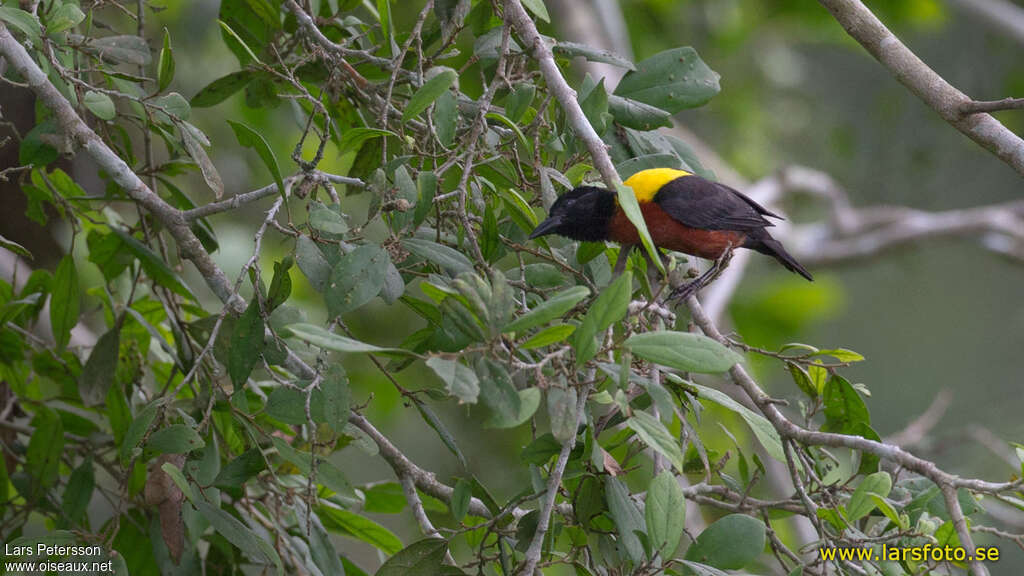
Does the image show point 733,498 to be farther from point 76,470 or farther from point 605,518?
point 76,470

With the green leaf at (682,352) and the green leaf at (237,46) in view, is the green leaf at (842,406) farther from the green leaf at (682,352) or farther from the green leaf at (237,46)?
the green leaf at (237,46)

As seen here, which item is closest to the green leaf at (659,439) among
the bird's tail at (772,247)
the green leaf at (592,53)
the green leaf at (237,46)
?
the green leaf at (592,53)

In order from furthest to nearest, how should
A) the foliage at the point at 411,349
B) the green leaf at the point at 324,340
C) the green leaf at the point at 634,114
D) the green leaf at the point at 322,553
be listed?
the green leaf at the point at 634,114
the green leaf at the point at 322,553
the foliage at the point at 411,349
the green leaf at the point at 324,340

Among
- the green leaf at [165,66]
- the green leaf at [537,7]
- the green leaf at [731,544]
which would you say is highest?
the green leaf at [165,66]

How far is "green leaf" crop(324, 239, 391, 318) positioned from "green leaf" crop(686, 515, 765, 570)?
702 millimetres

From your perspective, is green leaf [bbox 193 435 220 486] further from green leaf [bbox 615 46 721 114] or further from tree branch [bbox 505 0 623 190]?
green leaf [bbox 615 46 721 114]

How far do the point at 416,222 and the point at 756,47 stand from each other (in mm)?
5903

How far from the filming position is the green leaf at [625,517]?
1.59m

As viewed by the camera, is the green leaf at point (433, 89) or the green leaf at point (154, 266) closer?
the green leaf at point (433, 89)

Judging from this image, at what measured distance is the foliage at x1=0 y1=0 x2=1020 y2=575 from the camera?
1518mm

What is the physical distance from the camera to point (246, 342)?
171 cm

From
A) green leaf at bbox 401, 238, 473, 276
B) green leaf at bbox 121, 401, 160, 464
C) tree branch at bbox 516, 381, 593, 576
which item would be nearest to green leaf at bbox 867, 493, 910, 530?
tree branch at bbox 516, 381, 593, 576

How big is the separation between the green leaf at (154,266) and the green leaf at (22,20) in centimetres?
47

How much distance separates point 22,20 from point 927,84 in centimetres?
174
